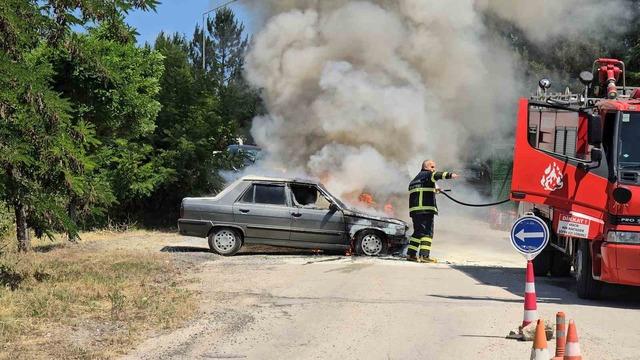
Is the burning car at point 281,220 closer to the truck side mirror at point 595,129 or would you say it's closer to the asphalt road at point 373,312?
the asphalt road at point 373,312

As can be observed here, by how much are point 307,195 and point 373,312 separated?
5365mm

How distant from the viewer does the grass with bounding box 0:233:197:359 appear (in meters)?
6.02

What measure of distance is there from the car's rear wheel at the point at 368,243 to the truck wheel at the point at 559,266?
314 centimetres

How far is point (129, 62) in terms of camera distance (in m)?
15.0

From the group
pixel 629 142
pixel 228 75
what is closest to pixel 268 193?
pixel 629 142

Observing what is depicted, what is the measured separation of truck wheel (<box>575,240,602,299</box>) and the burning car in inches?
173

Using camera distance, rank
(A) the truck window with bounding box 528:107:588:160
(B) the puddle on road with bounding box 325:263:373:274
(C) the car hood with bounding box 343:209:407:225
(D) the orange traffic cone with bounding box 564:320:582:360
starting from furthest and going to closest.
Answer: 1. (C) the car hood with bounding box 343:209:407:225
2. (B) the puddle on road with bounding box 325:263:373:274
3. (A) the truck window with bounding box 528:107:588:160
4. (D) the orange traffic cone with bounding box 564:320:582:360

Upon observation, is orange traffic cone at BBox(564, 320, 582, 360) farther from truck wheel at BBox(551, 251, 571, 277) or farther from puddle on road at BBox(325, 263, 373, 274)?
truck wheel at BBox(551, 251, 571, 277)

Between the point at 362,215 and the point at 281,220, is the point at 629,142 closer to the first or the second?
the point at 362,215

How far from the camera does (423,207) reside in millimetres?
12117

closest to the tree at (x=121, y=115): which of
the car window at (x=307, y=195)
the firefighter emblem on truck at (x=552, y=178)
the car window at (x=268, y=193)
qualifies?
the car window at (x=268, y=193)

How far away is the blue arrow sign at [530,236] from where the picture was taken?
22.3ft

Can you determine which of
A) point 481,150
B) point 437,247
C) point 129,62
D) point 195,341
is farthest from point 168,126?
point 195,341

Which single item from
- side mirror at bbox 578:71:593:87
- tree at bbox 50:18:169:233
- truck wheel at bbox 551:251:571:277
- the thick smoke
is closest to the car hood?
the thick smoke
